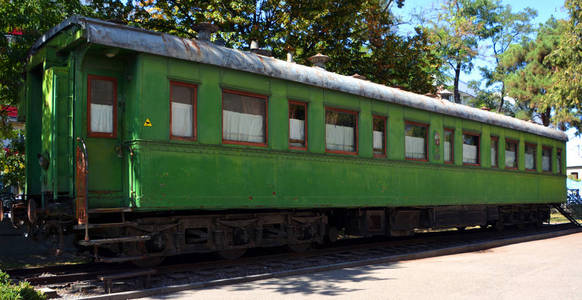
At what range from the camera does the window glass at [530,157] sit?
1719 centimetres

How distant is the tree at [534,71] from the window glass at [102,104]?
3162cm

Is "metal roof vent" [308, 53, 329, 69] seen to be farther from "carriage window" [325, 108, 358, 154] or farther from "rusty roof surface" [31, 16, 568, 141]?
"carriage window" [325, 108, 358, 154]

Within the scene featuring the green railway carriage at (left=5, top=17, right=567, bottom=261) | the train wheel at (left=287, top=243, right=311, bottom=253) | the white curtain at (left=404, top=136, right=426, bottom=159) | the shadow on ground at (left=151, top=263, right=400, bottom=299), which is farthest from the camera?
the white curtain at (left=404, top=136, right=426, bottom=159)

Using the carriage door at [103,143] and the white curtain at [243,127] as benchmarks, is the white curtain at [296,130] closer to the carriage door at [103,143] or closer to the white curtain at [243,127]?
the white curtain at [243,127]

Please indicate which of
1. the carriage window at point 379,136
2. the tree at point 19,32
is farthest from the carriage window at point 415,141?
the tree at point 19,32

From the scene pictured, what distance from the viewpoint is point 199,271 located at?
8.02 m

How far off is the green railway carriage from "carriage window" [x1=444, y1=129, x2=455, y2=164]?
1.40m

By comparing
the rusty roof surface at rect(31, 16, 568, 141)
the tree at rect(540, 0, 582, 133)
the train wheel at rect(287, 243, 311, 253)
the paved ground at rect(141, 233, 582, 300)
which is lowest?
the paved ground at rect(141, 233, 582, 300)

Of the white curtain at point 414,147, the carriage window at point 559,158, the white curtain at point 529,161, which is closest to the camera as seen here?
the white curtain at point 414,147

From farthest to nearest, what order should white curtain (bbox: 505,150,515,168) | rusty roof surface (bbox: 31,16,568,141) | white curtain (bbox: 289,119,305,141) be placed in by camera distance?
white curtain (bbox: 505,150,515,168) → white curtain (bbox: 289,119,305,141) → rusty roof surface (bbox: 31,16,568,141)

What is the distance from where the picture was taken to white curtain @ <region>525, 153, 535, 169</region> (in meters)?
17.1

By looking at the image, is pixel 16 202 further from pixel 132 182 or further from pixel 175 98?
pixel 175 98

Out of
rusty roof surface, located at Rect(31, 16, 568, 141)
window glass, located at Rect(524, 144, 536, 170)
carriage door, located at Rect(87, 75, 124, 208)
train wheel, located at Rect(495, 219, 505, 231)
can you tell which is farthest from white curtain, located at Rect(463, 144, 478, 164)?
carriage door, located at Rect(87, 75, 124, 208)

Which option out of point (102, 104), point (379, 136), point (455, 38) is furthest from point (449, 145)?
point (455, 38)
